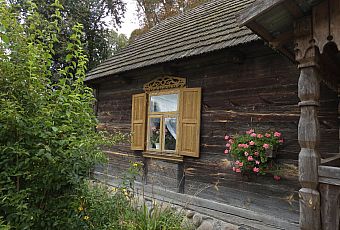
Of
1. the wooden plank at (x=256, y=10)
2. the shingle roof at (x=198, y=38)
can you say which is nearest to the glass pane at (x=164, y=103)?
the shingle roof at (x=198, y=38)

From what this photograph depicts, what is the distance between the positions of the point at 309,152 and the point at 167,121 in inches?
148

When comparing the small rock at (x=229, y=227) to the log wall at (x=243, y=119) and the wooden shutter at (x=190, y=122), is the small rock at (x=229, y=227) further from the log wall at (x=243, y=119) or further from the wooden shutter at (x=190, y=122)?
the wooden shutter at (x=190, y=122)

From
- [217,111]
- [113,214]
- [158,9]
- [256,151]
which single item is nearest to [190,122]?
[217,111]

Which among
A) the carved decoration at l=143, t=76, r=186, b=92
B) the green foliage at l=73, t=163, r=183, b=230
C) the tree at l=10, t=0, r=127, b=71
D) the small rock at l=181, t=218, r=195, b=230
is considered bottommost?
the small rock at l=181, t=218, r=195, b=230

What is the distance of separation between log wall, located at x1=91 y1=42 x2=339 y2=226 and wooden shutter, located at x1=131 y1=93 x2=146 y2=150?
56 centimetres

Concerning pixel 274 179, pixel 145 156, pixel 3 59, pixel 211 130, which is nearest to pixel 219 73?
pixel 211 130

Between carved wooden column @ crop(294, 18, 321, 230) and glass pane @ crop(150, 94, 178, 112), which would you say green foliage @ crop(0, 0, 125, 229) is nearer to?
carved wooden column @ crop(294, 18, 321, 230)

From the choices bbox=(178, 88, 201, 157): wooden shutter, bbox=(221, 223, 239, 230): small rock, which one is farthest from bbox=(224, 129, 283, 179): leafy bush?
bbox=(178, 88, 201, 157): wooden shutter

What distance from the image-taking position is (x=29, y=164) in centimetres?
232

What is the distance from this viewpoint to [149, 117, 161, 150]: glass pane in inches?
237

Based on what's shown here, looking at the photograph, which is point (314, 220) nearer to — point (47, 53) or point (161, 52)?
point (47, 53)

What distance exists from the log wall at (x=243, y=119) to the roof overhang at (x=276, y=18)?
1407mm

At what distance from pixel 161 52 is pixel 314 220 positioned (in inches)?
185

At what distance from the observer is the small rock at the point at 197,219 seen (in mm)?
4727
